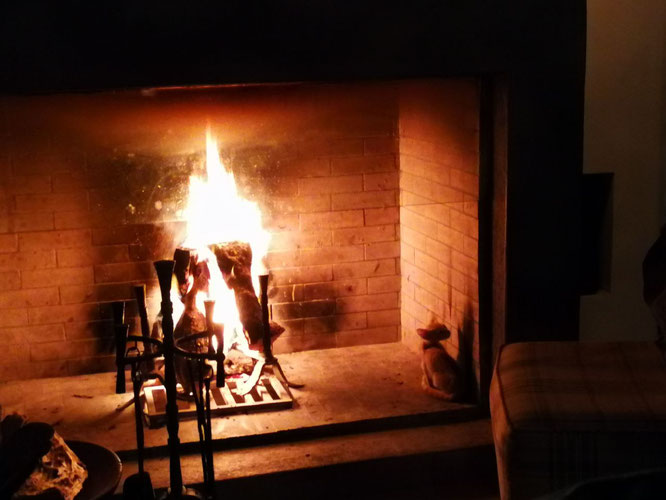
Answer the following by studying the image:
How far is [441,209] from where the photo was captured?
10.6 ft

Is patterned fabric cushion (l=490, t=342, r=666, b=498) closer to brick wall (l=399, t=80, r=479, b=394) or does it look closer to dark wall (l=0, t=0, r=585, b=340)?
dark wall (l=0, t=0, r=585, b=340)

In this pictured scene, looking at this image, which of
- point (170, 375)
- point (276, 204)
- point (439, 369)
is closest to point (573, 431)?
point (170, 375)

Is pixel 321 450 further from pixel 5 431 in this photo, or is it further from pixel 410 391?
pixel 5 431

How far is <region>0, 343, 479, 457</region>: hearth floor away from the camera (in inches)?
115

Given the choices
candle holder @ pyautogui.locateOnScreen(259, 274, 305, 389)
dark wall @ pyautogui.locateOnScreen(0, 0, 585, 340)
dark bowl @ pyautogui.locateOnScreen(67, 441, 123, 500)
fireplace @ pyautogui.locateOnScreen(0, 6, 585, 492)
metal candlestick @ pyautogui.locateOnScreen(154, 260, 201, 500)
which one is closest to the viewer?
metal candlestick @ pyautogui.locateOnScreen(154, 260, 201, 500)

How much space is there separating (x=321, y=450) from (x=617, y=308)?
1135 millimetres

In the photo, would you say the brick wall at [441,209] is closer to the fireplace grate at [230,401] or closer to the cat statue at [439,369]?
A: the cat statue at [439,369]

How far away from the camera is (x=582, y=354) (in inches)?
96.3

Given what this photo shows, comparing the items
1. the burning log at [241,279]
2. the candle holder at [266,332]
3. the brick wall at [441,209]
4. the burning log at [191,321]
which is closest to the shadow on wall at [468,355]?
the brick wall at [441,209]

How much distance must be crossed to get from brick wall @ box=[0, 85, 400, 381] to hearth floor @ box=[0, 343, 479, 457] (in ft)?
0.35

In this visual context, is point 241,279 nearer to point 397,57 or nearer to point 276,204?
point 276,204

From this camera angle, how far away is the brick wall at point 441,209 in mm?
3055

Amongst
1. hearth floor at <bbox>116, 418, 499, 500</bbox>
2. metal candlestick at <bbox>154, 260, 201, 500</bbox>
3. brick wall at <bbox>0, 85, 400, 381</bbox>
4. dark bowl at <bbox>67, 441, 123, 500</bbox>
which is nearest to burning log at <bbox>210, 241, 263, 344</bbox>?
brick wall at <bbox>0, 85, 400, 381</bbox>

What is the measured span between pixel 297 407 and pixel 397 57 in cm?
116
